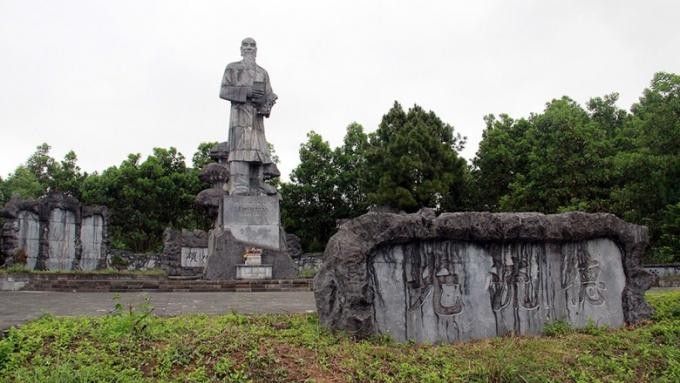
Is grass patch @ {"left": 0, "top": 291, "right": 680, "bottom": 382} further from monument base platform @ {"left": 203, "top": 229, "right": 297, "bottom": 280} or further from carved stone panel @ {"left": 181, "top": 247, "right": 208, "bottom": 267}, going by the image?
carved stone panel @ {"left": 181, "top": 247, "right": 208, "bottom": 267}

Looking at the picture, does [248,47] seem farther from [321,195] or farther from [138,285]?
[321,195]

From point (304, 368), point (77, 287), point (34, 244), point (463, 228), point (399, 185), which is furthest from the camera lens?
point (399, 185)

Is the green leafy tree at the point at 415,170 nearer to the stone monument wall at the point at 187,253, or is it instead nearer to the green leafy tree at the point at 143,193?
the stone monument wall at the point at 187,253

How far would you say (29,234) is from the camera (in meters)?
21.2

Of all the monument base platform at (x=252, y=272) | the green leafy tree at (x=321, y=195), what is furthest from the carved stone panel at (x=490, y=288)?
the green leafy tree at (x=321, y=195)

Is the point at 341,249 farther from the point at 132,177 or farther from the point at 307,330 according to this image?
the point at 132,177

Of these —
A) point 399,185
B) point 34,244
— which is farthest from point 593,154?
point 34,244

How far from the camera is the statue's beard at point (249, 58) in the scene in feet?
58.1

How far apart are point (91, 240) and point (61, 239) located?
136 cm

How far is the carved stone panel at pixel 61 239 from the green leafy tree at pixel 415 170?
13633 mm

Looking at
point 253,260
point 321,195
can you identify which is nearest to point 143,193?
point 321,195

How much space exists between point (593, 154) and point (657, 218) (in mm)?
4290

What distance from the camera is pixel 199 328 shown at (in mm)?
5785

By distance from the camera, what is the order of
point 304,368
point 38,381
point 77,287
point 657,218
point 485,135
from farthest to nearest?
point 485,135 → point 657,218 → point 77,287 → point 304,368 → point 38,381
